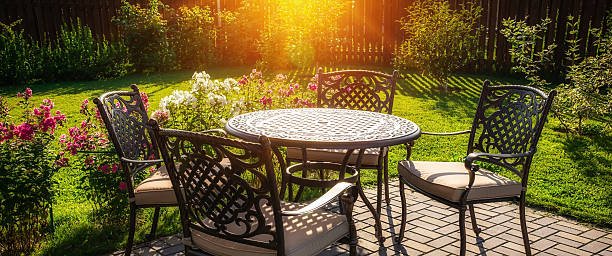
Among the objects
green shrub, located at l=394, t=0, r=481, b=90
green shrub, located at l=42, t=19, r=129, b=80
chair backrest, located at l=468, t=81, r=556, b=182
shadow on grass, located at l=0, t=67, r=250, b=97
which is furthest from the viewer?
green shrub, located at l=42, t=19, r=129, b=80

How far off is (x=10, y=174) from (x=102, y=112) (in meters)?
0.86

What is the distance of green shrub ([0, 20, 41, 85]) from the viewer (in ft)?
33.8

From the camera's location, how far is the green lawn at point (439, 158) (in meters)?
3.78

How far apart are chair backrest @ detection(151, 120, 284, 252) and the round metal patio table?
720 millimetres

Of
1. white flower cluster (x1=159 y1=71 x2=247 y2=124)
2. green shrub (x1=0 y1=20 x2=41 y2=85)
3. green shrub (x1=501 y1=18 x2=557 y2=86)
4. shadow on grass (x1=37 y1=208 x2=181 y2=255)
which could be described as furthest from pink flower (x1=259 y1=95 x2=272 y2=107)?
green shrub (x1=0 y1=20 x2=41 y2=85)

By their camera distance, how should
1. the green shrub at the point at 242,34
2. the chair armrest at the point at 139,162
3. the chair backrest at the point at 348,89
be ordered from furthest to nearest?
the green shrub at the point at 242,34 → the chair backrest at the point at 348,89 → the chair armrest at the point at 139,162

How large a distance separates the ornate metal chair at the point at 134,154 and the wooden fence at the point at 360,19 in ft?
28.6

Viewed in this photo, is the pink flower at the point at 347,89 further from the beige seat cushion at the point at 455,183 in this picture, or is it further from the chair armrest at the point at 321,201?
the chair armrest at the point at 321,201

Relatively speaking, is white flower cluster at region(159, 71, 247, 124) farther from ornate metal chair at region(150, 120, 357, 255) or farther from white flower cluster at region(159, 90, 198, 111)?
ornate metal chair at region(150, 120, 357, 255)

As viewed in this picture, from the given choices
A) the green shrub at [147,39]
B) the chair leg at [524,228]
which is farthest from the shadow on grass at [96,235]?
the green shrub at [147,39]

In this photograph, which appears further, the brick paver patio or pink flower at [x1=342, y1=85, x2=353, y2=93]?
pink flower at [x1=342, y1=85, x2=353, y2=93]

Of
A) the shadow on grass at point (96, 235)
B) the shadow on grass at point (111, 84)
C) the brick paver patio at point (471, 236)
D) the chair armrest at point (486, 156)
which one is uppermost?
the chair armrest at point (486, 156)

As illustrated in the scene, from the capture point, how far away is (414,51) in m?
9.59

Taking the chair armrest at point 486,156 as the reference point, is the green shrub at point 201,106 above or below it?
above
